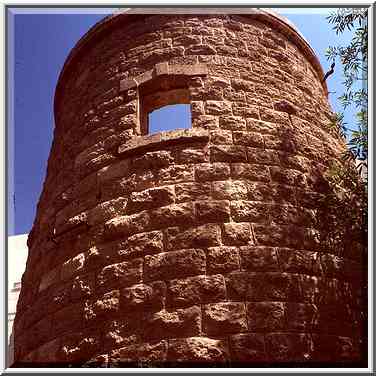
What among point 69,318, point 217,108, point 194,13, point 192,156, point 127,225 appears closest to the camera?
point 69,318

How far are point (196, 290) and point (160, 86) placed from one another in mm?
2462

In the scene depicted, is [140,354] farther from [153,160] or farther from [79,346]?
[153,160]

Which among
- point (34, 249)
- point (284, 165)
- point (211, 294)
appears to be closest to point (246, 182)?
point (284, 165)

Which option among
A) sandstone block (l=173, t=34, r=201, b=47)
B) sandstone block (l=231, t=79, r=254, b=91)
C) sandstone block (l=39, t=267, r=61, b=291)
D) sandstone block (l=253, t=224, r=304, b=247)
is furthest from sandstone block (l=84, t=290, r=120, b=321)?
sandstone block (l=173, t=34, r=201, b=47)

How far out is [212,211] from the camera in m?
3.75

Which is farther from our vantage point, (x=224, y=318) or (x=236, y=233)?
(x=236, y=233)

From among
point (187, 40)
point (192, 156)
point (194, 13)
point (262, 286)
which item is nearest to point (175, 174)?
point (192, 156)

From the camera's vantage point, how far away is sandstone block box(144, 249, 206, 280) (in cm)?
349

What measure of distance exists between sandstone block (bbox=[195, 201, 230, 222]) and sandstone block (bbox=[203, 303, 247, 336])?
0.76 meters

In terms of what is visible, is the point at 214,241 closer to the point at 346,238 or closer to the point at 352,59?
the point at 346,238

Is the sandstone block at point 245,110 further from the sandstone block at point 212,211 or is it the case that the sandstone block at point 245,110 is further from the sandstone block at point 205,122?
the sandstone block at point 212,211

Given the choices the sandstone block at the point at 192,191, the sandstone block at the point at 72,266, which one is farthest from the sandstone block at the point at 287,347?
the sandstone block at the point at 72,266

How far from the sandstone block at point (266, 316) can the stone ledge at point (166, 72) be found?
102 inches

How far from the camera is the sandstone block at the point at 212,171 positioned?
3.94 metres
